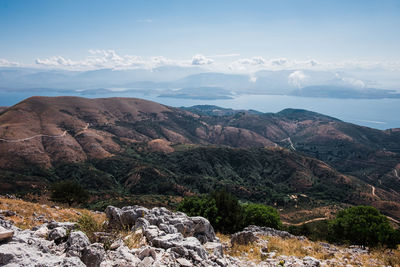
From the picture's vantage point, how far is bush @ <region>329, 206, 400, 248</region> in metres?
19.1

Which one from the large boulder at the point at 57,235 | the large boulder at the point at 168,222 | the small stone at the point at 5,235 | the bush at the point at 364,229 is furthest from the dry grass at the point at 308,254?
the small stone at the point at 5,235

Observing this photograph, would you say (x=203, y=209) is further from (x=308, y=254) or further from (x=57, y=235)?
(x=57, y=235)

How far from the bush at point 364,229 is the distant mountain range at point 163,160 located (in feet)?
141

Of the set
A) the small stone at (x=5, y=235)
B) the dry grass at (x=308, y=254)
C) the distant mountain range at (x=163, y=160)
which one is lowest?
the distant mountain range at (x=163, y=160)

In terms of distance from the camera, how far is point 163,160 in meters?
94.0

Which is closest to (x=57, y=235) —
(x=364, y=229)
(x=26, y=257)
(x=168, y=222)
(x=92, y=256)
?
(x=92, y=256)

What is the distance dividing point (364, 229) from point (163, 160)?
79.4 meters

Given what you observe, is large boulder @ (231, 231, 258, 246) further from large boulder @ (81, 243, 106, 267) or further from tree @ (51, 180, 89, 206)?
tree @ (51, 180, 89, 206)

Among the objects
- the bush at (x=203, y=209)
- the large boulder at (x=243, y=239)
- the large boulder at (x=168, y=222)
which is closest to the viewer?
the large boulder at (x=168, y=222)

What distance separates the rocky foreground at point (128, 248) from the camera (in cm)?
571

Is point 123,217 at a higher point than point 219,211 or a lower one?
higher

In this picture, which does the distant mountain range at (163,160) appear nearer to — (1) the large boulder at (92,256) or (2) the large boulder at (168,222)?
(2) the large boulder at (168,222)

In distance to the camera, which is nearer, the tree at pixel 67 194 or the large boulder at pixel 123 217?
the large boulder at pixel 123 217

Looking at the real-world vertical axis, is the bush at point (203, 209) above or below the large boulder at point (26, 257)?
below
